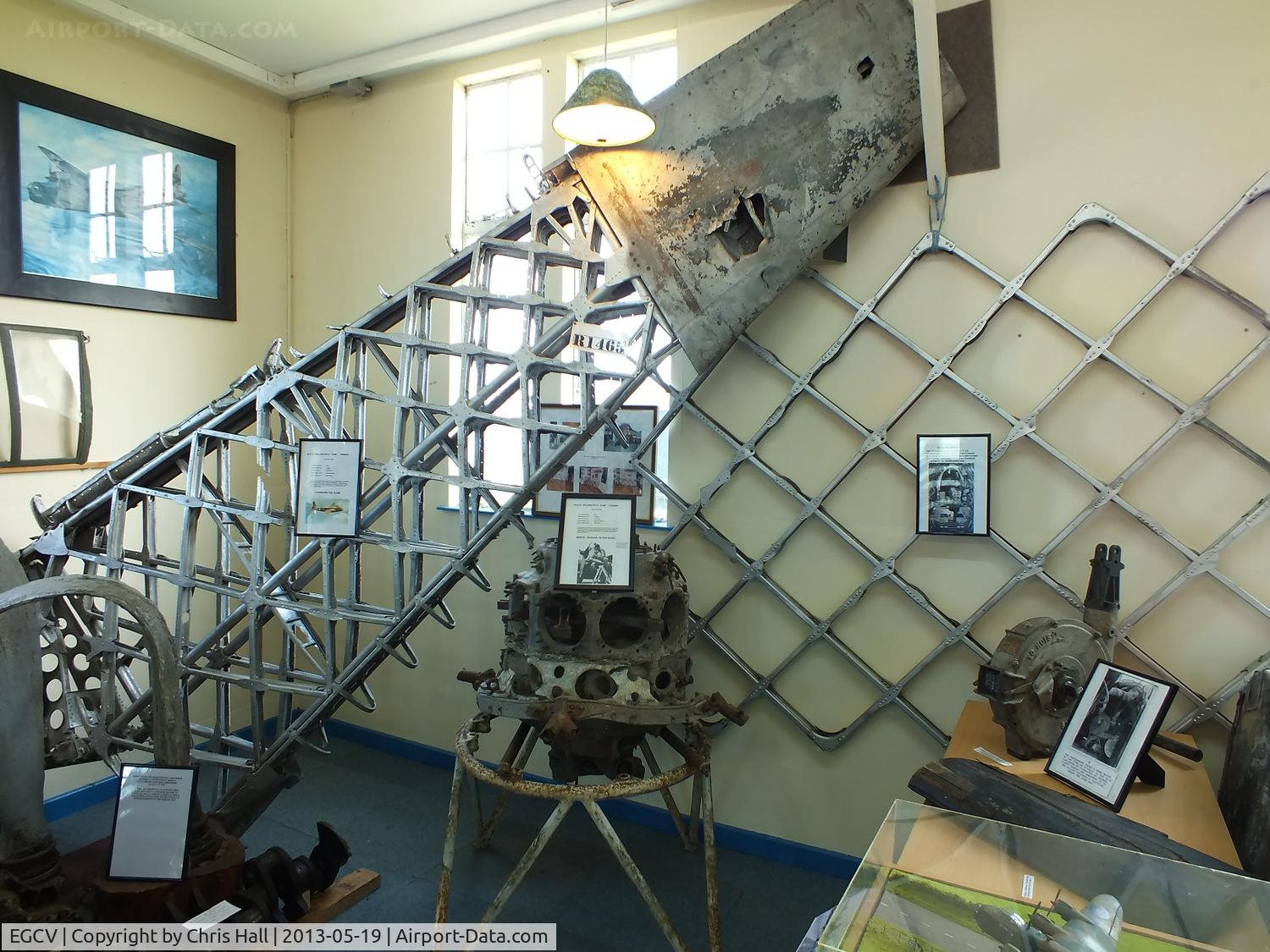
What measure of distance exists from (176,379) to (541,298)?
2153 millimetres

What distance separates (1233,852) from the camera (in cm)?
→ 152

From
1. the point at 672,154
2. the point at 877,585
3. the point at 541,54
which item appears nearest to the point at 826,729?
the point at 877,585

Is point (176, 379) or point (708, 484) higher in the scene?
point (176, 379)

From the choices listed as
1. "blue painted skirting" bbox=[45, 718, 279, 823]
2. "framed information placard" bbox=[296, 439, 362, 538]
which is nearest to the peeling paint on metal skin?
"framed information placard" bbox=[296, 439, 362, 538]

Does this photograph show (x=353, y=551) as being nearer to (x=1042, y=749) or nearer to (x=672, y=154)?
(x=672, y=154)

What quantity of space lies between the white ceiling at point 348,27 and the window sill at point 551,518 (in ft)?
6.20

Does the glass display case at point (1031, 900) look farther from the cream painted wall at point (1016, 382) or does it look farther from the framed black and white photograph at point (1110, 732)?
the cream painted wall at point (1016, 382)

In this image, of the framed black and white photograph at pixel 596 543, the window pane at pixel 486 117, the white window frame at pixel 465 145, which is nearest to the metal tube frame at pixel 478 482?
the framed black and white photograph at pixel 596 543

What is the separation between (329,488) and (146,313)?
174 centimetres

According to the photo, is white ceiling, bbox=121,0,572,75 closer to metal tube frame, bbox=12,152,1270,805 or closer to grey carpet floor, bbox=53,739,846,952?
metal tube frame, bbox=12,152,1270,805

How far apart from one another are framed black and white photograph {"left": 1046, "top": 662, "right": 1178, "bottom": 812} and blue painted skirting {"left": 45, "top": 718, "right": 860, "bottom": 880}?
3.12 ft

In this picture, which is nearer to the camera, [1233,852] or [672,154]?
[1233,852]

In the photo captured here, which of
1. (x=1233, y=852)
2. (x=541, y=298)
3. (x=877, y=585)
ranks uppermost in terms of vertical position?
(x=541, y=298)

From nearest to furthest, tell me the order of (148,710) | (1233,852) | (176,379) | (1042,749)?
(1233,852) < (1042,749) < (148,710) < (176,379)
